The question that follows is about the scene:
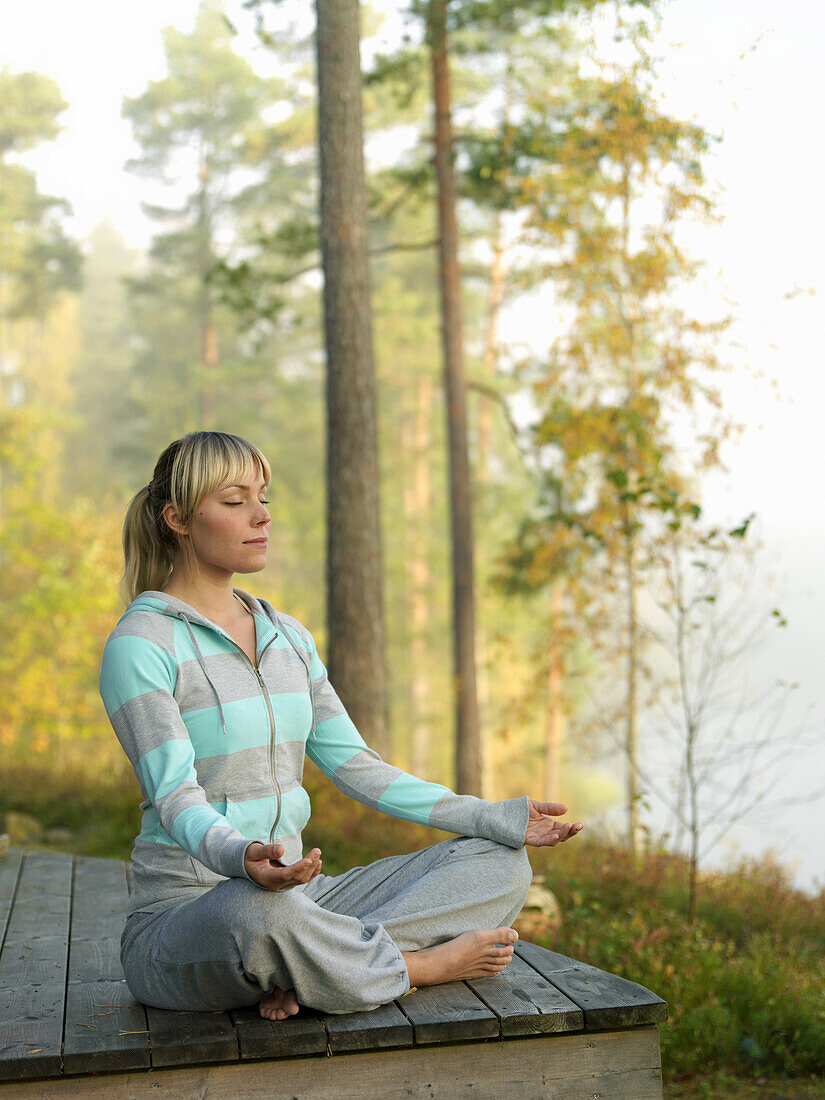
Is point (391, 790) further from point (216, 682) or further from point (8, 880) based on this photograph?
point (8, 880)

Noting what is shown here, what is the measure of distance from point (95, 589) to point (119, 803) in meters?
10.5

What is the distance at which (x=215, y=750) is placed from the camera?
2617 millimetres

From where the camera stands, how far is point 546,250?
1013cm

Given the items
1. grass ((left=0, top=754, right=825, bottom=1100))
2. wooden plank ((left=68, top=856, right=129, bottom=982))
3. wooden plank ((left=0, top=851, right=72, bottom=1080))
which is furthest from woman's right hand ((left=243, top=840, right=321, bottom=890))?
grass ((left=0, top=754, right=825, bottom=1100))

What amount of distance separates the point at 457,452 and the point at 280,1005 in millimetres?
10610

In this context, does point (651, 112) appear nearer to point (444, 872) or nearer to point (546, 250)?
point (546, 250)

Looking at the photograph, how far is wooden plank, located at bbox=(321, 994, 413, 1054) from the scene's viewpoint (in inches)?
95.7

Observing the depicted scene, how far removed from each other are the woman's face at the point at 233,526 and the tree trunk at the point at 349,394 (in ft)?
15.2

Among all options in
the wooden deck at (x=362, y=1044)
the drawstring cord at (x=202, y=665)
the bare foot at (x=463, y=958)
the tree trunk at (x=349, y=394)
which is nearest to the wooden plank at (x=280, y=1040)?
the wooden deck at (x=362, y=1044)

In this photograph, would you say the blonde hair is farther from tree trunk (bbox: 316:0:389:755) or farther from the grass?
tree trunk (bbox: 316:0:389:755)

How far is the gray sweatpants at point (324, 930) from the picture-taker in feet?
7.75

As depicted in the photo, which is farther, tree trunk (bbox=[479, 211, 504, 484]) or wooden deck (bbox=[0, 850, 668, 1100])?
tree trunk (bbox=[479, 211, 504, 484])

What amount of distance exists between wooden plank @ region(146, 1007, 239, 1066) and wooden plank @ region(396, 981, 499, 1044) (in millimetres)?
Answer: 421

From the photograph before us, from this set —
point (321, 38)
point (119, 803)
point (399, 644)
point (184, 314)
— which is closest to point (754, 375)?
point (321, 38)
